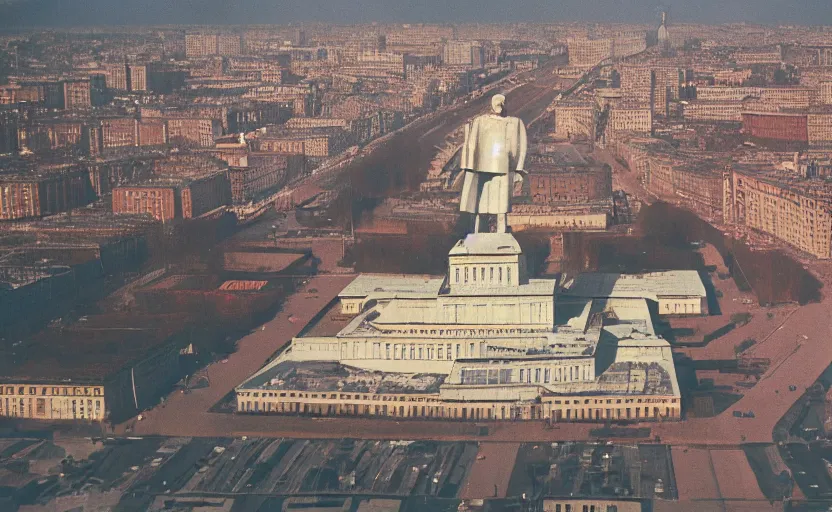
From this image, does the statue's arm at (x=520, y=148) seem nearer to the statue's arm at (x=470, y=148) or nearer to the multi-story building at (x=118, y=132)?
the statue's arm at (x=470, y=148)

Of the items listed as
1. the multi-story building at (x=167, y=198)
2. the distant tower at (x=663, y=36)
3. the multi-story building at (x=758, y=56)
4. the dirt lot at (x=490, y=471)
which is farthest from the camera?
the distant tower at (x=663, y=36)

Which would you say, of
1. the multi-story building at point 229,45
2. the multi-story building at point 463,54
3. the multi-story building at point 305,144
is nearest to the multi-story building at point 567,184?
the multi-story building at point 305,144

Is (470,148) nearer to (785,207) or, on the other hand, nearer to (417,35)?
(785,207)

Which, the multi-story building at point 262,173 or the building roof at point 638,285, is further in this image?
the multi-story building at point 262,173

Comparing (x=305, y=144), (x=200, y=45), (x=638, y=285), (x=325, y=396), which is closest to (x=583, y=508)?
(x=325, y=396)

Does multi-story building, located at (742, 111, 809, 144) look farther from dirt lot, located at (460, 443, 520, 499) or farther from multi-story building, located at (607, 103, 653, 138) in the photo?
dirt lot, located at (460, 443, 520, 499)
